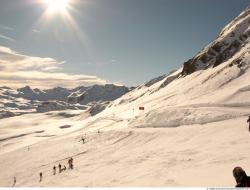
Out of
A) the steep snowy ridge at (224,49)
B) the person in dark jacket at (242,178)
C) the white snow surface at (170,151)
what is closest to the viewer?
the person in dark jacket at (242,178)

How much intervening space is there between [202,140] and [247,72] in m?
37.7

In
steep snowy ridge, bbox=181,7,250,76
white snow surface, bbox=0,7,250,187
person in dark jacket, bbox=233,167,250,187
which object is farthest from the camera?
steep snowy ridge, bbox=181,7,250,76

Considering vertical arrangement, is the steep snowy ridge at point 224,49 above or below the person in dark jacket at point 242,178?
above

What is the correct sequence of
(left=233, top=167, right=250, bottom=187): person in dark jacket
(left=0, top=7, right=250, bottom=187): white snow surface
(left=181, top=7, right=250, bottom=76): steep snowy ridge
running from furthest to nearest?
(left=181, top=7, right=250, bottom=76): steep snowy ridge, (left=0, top=7, right=250, bottom=187): white snow surface, (left=233, top=167, right=250, bottom=187): person in dark jacket

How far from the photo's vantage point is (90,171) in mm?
34500

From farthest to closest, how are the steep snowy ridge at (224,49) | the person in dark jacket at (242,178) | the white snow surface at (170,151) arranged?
the steep snowy ridge at (224,49)
the white snow surface at (170,151)
the person in dark jacket at (242,178)

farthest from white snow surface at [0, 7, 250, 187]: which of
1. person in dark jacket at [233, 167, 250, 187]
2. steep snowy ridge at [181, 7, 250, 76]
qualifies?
steep snowy ridge at [181, 7, 250, 76]

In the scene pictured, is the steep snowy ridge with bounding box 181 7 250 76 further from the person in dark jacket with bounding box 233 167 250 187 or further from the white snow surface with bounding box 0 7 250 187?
the person in dark jacket with bounding box 233 167 250 187

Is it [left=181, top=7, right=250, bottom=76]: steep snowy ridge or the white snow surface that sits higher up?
[left=181, top=7, right=250, bottom=76]: steep snowy ridge

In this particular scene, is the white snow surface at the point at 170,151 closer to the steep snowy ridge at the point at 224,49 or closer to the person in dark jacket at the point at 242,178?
the person in dark jacket at the point at 242,178

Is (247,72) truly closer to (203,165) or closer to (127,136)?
(127,136)

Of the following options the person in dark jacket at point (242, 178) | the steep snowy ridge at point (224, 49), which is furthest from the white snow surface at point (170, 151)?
the steep snowy ridge at point (224, 49)

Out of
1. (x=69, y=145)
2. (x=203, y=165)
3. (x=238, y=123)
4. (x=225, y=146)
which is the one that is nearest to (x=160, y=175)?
(x=203, y=165)

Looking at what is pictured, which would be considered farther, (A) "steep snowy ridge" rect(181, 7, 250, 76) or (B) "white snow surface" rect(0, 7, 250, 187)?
(A) "steep snowy ridge" rect(181, 7, 250, 76)
